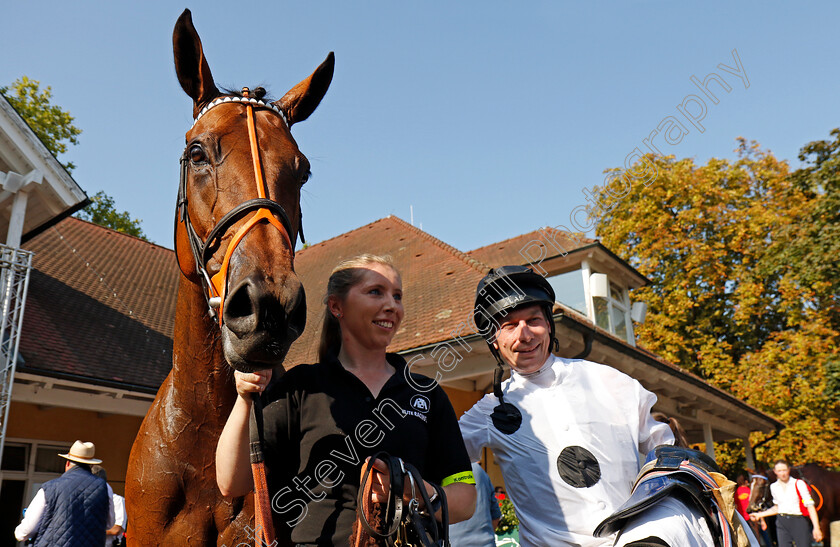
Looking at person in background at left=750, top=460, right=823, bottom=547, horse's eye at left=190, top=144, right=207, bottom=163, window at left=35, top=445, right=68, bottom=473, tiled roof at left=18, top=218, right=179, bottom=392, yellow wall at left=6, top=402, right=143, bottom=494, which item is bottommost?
Result: person in background at left=750, top=460, right=823, bottom=547

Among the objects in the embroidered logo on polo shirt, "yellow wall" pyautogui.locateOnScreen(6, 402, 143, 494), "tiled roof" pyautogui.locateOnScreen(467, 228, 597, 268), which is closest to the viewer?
the embroidered logo on polo shirt

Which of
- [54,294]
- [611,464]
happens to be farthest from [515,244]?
[611,464]

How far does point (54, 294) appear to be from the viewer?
11.0 meters

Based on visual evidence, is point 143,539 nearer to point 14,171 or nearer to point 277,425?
point 277,425

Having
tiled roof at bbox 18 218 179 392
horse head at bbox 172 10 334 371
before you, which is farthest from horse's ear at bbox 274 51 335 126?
tiled roof at bbox 18 218 179 392

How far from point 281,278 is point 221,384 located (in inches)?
31.6

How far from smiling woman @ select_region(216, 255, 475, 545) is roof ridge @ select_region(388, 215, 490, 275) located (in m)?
9.76

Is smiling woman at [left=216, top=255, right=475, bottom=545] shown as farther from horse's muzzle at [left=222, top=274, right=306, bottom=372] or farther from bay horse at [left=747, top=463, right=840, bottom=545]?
bay horse at [left=747, top=463, right=840, bottom=545]

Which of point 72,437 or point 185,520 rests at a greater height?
point 72,437

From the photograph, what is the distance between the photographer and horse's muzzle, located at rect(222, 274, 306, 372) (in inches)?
68.7

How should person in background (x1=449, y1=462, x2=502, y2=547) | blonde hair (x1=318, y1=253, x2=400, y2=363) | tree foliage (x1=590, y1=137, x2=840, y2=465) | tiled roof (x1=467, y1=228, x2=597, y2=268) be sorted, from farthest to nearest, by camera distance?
tree foliage (x1=590, y1=137, x2=840, y2=465), tiled roof (x1=467, y1=228, x2=597, y2=268), person in background (x1=449, y1=462, x2=502, y2=547), blonde hair (x1=318, y1=253, x2=400, y2=363)

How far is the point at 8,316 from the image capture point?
8.67 m

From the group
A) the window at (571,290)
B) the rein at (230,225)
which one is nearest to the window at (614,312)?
the window at (571,290)

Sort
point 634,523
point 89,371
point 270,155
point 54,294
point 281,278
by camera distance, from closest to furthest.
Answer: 1. point 281,278
2. point 634,523
3. point 270,155
4. point 89,371
5. point 54,294
